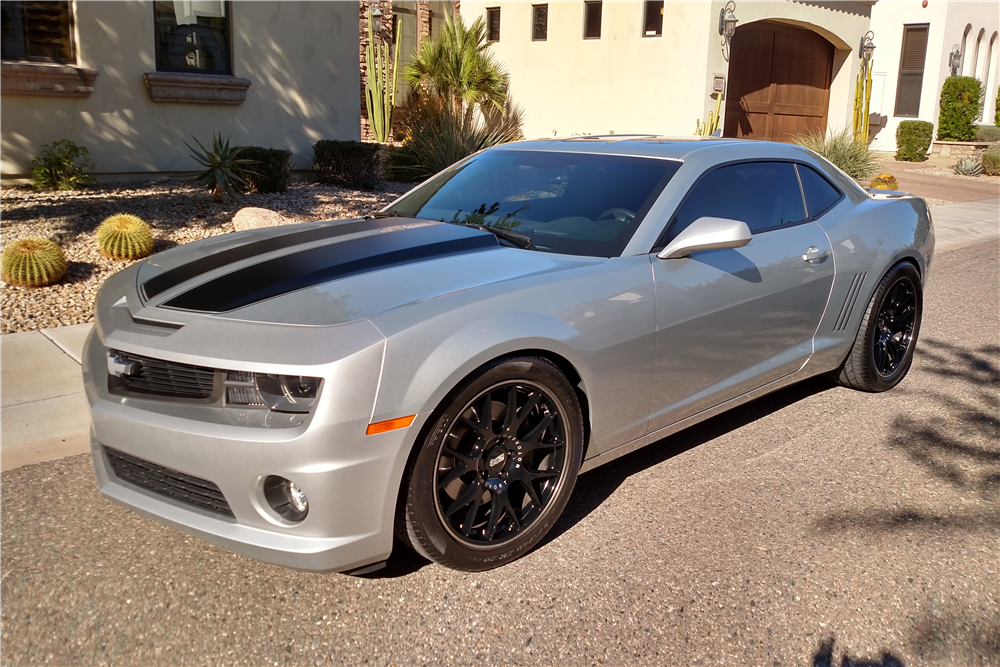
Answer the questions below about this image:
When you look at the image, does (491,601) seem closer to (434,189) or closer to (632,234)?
(632,234)

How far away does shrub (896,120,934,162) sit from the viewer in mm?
25062

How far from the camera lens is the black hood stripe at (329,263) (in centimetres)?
307

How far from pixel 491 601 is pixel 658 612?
1.89 ft

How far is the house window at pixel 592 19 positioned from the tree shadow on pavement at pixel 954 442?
49.6 feet

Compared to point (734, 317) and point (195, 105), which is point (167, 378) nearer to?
point (734, 317)

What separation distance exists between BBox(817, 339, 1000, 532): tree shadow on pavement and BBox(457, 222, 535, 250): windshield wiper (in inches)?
66.4

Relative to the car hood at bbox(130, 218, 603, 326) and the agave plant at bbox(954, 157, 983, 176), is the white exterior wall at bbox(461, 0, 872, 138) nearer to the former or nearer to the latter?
the agave plant at bbox(954, 157, 983, 176)

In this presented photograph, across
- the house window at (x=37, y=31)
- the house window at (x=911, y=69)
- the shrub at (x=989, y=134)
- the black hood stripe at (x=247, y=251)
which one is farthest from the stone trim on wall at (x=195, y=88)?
the shrub at (x=989, y=134)

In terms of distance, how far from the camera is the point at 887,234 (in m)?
4.97

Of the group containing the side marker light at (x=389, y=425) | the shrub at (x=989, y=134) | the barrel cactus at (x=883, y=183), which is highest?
the shrub at (x=989, y=134)

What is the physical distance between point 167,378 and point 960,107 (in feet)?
89.8

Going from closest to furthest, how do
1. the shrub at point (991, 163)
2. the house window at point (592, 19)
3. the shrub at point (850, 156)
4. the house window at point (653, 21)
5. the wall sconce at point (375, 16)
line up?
the shrub at point (850, 156) → the house window at point (653, 21) → the wall sconce at point (375, 16) → the house window at point (592, 19) → the shrub at point (991, 163)

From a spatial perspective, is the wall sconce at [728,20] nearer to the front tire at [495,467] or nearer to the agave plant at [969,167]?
the agave plant at [969,167]

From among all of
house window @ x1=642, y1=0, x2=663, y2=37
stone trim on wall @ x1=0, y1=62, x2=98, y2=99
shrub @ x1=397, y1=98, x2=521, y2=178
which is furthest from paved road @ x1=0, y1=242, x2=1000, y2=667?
house window @ x1=642, y1=0, x2=663, y2=37
